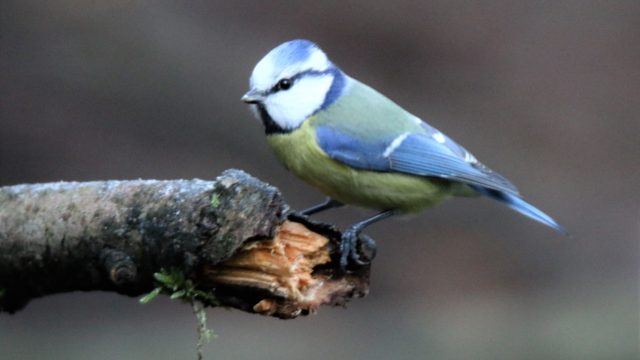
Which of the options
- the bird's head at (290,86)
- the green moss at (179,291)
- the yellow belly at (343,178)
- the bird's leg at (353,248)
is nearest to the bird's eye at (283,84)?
the bird's head at (290,86)

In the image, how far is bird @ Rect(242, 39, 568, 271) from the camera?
2.26 meters

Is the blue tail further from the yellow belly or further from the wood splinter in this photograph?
the wood splinter

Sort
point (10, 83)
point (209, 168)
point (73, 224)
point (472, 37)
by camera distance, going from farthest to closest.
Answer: point (472, 37) → point (209, 168) → point (10, 83) → point (73, 224)

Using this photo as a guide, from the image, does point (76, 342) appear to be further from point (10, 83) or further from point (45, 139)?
point (10, 83)

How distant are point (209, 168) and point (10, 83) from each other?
873mm

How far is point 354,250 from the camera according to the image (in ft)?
6.01

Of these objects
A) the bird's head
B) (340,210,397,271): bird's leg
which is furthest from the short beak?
(340,210,397,271): bird's leg

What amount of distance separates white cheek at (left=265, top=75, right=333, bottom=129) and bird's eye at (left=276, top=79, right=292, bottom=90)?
10mm

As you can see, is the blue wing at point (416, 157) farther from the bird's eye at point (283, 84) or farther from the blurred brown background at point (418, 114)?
the blurred brown background at point (418, 114)

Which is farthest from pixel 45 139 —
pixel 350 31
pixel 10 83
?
pixel 350 31

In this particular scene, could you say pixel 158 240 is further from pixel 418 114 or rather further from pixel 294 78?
pixel 418 114

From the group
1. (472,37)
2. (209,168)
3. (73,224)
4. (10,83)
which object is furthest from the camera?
(472,37)

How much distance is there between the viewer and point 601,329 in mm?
3994

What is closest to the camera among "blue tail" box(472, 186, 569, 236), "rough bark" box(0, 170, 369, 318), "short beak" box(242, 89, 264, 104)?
"rough bark" box(0, 170, 369, 318)
